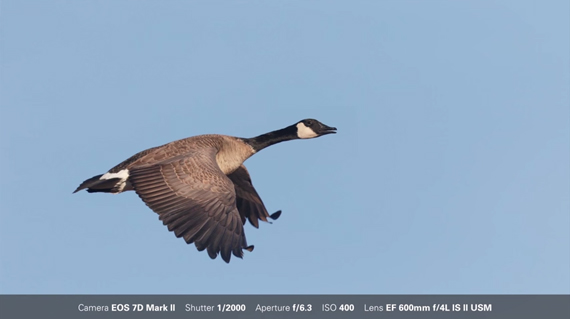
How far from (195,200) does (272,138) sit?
388 centimetres

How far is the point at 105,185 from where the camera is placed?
45.1 ft

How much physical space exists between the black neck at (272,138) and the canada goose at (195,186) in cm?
9

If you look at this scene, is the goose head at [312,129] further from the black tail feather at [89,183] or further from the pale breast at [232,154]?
the black tail feather at [89,183]

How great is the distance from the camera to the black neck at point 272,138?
15.6 m

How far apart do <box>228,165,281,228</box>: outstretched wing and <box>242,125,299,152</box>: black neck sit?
0.60 meters

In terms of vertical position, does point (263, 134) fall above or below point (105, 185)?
above

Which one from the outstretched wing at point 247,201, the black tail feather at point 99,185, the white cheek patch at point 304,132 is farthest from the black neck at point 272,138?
the black tail feather at point 99,185

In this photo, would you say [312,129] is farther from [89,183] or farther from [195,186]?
[89,183]

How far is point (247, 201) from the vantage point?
51.4 ft

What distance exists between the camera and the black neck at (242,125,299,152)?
51.2ft

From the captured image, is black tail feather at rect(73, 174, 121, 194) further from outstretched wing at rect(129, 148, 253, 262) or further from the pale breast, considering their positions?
the pale breast
